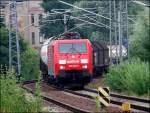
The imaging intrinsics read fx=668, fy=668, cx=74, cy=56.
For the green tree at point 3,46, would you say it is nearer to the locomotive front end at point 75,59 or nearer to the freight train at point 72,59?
Result: the freight train at point 72,59

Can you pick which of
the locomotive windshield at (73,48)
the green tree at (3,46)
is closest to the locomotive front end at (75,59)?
the locomotive windshield at (73,48)

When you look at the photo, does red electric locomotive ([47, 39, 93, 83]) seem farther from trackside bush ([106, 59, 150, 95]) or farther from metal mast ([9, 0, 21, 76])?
metal mast ([9, 0, 21, 76])

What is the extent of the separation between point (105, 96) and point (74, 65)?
1507cm

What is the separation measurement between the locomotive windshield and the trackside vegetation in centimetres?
1563

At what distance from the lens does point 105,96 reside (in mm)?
23750

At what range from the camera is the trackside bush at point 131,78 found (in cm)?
2575

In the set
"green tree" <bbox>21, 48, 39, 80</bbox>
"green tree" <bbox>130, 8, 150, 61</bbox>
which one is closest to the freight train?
"green tree" <bbox>130, 8, 150, 61</bbox>

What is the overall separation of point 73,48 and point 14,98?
17039 mm

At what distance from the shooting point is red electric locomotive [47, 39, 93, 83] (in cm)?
3859

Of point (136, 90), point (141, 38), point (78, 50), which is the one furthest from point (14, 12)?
point (141, 38)

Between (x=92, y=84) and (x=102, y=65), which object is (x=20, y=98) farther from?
(x=102, y=65)

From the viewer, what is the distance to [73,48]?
1534 inches

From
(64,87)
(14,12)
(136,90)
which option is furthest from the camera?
(14,12)

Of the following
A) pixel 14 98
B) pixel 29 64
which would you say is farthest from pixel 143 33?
pixel 29 64
